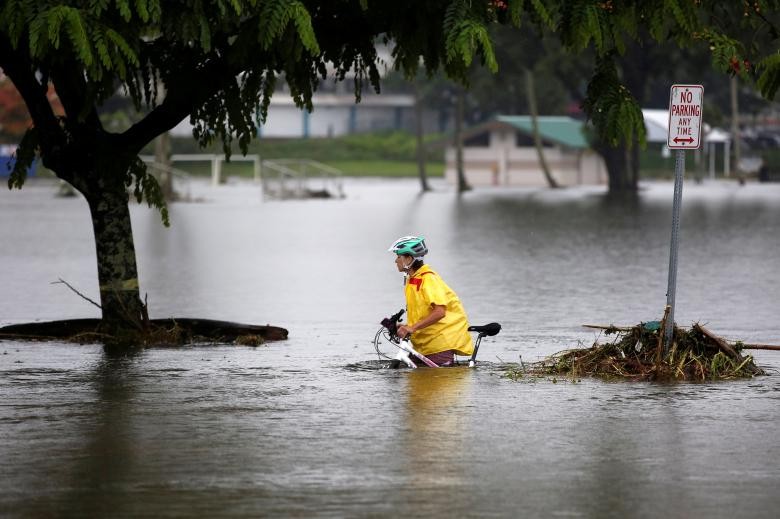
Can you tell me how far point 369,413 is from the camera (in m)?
10.8

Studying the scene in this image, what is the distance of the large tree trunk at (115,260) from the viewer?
15.9 meters

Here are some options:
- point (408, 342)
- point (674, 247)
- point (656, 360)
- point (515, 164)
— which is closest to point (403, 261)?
point (408, 342)

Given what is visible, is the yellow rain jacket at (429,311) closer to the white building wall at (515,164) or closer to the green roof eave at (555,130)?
the green roof eave at (555,130)

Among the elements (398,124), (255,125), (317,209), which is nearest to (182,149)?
(398,124)

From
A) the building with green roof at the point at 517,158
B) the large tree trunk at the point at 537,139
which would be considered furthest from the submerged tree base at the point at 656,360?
the building with green roof at the point at 517,158

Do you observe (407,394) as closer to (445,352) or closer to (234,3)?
(445,352)

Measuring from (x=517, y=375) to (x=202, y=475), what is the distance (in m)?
4.45

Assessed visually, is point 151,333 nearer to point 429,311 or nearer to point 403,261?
point 403,261

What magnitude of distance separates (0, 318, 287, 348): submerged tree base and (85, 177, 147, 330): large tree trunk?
125mm

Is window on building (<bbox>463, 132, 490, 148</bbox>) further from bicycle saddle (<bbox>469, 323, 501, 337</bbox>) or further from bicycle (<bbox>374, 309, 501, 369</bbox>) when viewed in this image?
bicycle saddle (<bbox>469, 323, 501, 337</bbox>)

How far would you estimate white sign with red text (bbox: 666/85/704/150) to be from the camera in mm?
13078

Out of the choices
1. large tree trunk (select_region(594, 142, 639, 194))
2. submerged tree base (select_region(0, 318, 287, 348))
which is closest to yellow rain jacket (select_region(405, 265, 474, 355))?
submerged tree base (select_region(0, 318, 287, 348))

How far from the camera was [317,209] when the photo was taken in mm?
52062

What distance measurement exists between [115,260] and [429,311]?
4.29m
